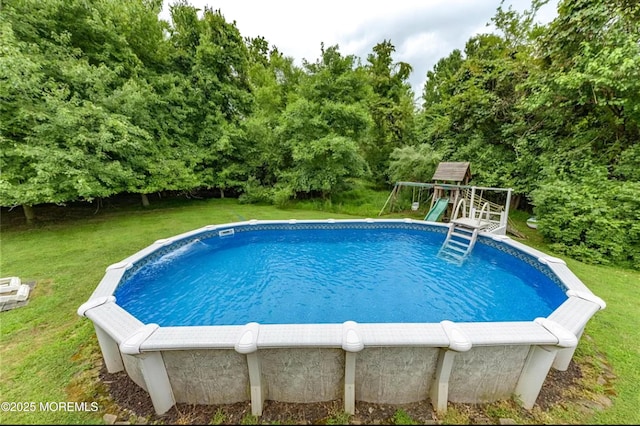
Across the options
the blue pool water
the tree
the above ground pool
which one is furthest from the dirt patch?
the tree

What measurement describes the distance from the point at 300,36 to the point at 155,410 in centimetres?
1799

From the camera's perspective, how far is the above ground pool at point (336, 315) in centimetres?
226

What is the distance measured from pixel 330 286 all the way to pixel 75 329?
13.7ft

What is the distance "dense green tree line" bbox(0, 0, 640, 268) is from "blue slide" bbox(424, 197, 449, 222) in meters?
2.77

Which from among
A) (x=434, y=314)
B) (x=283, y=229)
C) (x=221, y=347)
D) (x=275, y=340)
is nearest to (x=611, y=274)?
(x=434, y=314)

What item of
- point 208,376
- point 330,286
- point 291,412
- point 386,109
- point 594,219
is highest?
point 386,109

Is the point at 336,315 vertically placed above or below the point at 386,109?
below

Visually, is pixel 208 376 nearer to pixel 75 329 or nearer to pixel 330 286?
pixel 75 329

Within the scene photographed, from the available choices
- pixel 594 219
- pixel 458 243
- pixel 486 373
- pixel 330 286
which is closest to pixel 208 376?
pixel 486 373

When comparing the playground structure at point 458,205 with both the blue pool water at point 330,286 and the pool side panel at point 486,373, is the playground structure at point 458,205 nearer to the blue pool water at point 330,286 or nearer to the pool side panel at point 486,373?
the blue pool water at point 330,286

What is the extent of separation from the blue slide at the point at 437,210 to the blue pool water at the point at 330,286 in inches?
62.7

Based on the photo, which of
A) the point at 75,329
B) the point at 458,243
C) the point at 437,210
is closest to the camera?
the point at 75,329

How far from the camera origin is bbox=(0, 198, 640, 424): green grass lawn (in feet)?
7.52

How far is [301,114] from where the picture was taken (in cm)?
1229
